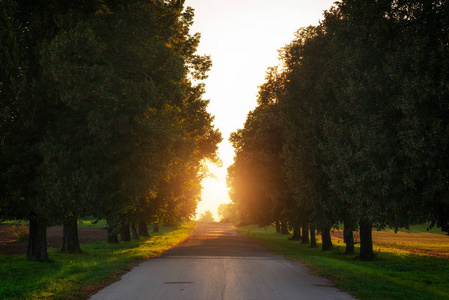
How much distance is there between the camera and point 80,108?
1620 centimetres

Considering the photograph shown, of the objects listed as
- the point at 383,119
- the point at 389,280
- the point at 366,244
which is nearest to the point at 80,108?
the point at 383,119

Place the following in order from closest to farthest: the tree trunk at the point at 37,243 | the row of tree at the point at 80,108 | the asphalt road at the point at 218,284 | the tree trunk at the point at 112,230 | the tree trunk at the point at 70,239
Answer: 1. the asphalt road at the point at 218,284
2. the row of tree at the point at 80,108
3. the tree trunk at the point at 37,243
4. the tree trunk at the point at 70,239
5. the tree trunk at the point at 112,230

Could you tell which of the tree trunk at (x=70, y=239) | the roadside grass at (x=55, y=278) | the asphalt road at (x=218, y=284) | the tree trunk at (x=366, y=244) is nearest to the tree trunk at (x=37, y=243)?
the roadside grass at (x=55, y=278)

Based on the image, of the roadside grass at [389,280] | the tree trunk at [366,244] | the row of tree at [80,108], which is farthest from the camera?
the tree trunk at [366,244]

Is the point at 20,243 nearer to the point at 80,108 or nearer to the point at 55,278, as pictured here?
the point at 80,108

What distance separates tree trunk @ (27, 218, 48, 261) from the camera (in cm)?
1778

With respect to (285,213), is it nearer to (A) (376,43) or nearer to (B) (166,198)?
(B) (166,198)

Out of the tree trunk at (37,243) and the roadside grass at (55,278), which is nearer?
the roadside grass at (55,278)

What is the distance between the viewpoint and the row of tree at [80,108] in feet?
51.0

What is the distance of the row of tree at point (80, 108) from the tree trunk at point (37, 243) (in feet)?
0.15

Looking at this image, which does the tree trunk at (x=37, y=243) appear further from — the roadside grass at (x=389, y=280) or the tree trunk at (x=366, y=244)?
the tree trunk at (x=366, y=244)

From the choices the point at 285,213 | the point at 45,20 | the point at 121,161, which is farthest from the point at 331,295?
the point at 285,213

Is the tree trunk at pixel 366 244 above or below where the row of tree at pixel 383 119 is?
below

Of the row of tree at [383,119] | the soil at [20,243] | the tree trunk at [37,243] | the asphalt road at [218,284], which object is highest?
the row of tree at [383,119]
